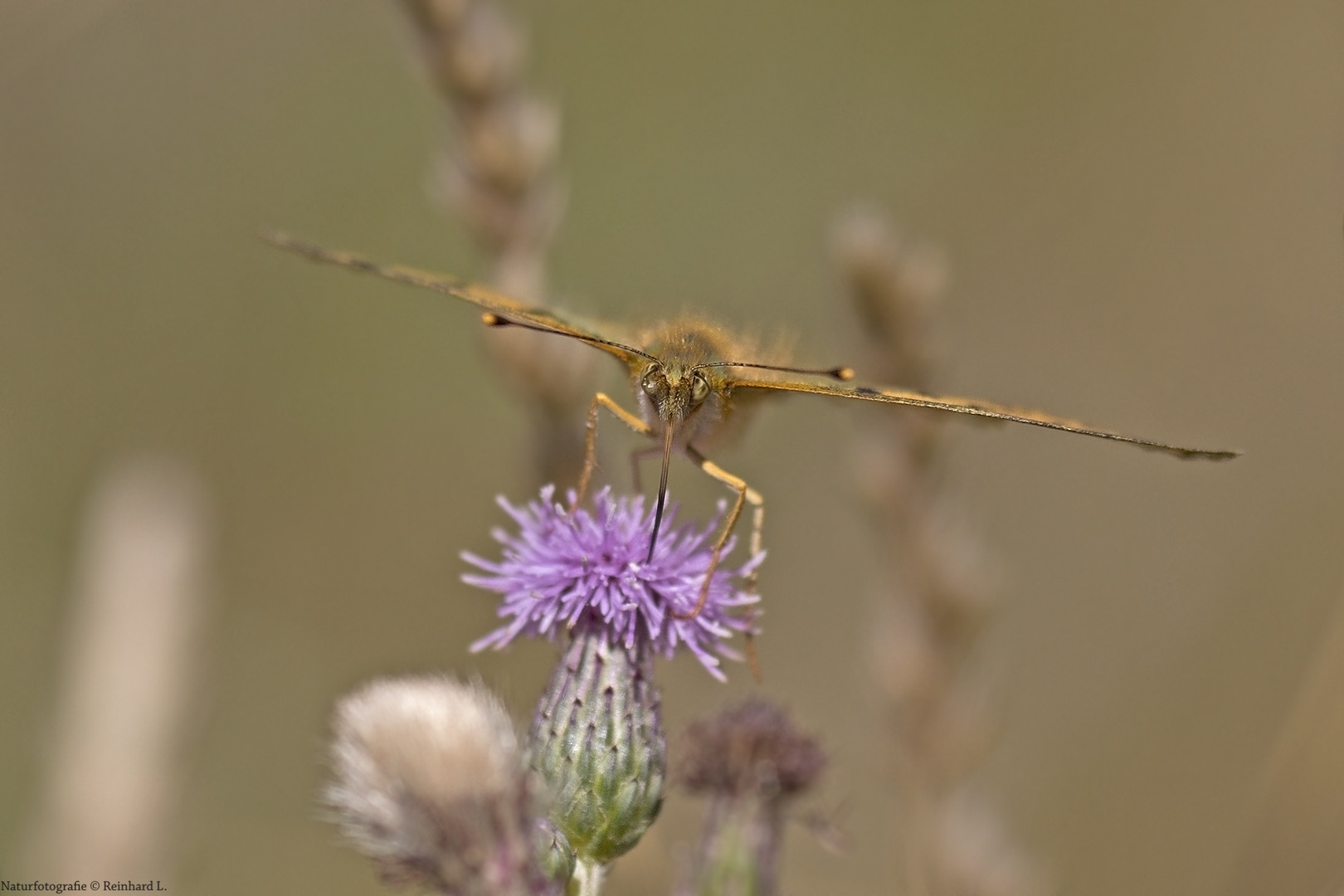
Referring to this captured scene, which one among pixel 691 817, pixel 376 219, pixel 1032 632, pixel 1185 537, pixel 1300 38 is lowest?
pixel 691 817

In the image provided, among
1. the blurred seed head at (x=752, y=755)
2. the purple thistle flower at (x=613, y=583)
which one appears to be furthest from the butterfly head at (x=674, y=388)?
the blurred seed head at (x=752, y=755)

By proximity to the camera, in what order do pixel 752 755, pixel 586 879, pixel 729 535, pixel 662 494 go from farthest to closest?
pixel 752 755 → pixel 729 535 → pixel 662 494 → pixel 586 879

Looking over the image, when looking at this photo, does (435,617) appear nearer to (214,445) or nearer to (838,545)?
(214,445)

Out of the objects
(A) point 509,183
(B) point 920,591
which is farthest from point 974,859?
(A) point 509,183

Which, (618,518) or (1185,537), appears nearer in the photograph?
(618,518)

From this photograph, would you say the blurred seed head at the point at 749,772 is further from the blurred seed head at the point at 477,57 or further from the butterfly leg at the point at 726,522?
the blurred seed head at the point at 477,57

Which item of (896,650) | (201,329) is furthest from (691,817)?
(201,329)

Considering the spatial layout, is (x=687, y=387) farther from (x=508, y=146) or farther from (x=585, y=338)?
(x=508, y=146)
